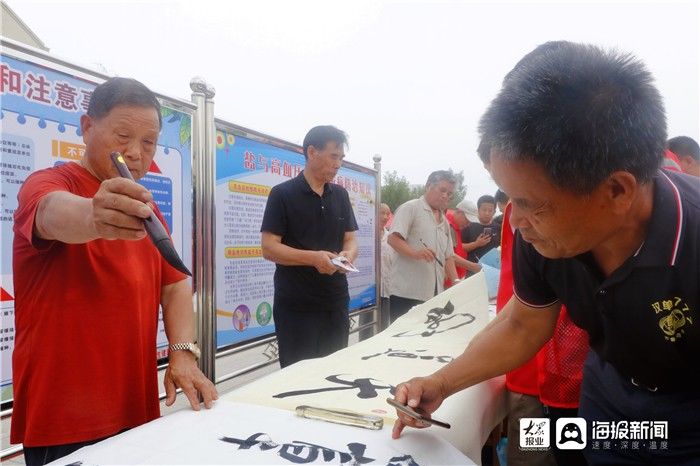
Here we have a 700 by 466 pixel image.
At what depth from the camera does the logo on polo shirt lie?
0.91 meters

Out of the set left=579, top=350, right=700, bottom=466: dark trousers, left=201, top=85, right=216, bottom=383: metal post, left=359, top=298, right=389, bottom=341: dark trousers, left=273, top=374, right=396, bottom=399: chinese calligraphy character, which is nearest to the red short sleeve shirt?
left=273, top=374, right=396, bottom=399: chinese calligraphy character

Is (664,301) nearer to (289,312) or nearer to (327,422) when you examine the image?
(327,422)

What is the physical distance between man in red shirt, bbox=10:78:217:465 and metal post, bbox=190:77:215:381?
3.03 feet

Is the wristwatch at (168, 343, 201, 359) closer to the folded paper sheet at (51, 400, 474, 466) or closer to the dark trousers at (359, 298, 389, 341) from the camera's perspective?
the folded paper sheet at (51, 400, 474, 466)

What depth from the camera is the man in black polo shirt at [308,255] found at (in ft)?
8.15

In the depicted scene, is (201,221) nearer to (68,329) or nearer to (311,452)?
(68,329)

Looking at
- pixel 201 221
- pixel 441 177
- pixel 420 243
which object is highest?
pixel 441 177

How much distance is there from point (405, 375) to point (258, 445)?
0.72 meters

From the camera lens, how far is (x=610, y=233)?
0.95 metres

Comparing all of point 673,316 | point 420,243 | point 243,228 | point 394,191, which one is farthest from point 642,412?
point 394,191

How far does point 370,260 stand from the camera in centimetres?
445

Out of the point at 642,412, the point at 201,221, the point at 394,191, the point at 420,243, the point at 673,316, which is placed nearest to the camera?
the point at 673,316

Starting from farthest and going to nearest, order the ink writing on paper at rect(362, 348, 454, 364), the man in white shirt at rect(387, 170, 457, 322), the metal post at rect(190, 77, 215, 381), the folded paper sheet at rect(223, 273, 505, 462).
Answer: the man in white shirt at rect(387, 170, 457, 322), the metal post at rect(190, 77, 215, 381), the ink writing on paper at rect(362, 348, 454, 364), the folded paper sheet at rect(223, 273, 505, 462)

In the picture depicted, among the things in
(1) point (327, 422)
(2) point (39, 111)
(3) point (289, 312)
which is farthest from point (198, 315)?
(1) point (327, 422)
